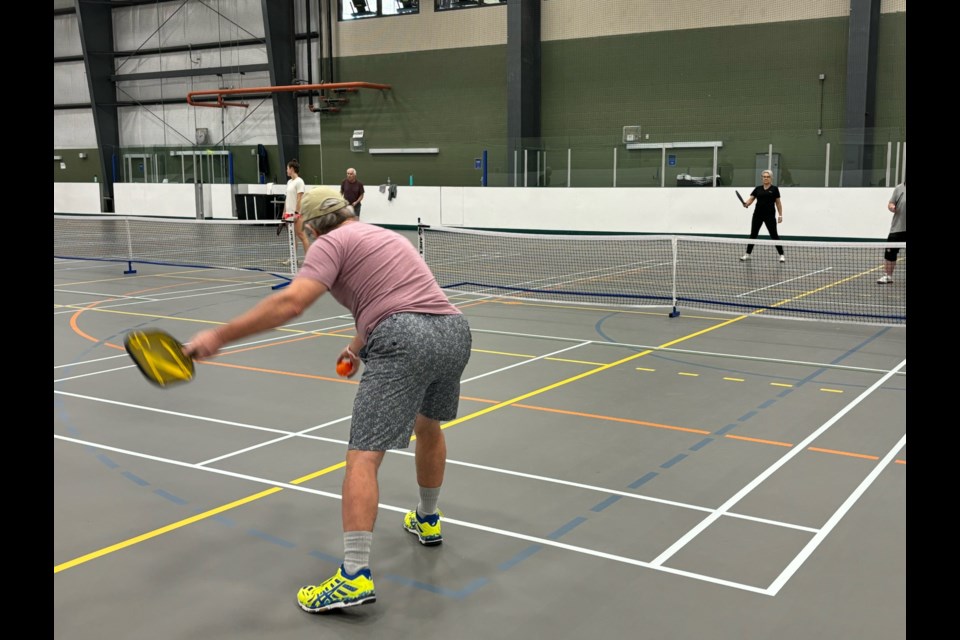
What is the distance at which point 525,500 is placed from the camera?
523cm

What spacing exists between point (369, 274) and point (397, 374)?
1.54 feet

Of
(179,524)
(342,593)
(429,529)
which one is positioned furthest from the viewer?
(179,524)

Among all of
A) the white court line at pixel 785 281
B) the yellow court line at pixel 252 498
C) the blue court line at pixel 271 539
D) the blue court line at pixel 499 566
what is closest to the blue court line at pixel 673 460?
the blue court line at pixel 499 566

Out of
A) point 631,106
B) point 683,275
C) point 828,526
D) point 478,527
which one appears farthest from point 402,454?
point 631,106

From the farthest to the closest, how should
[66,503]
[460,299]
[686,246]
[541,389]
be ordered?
A: [686,246], [460,299], [541,389], [66,503]

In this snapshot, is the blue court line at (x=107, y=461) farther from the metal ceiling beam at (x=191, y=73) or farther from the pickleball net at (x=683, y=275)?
the metal ceiling beam at (x=191, y=73)

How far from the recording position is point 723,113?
26.8 m

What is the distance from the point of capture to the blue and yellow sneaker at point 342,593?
3834 millimetres

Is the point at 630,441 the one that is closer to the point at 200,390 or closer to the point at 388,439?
Answer: the point at 388,439

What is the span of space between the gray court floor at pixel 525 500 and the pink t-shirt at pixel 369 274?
4.26ft

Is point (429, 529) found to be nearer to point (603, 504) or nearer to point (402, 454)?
point (603, 504)
